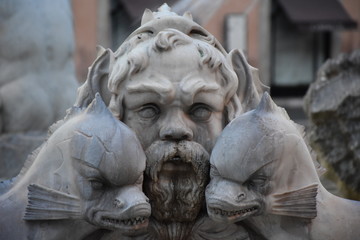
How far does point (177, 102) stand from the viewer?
7.75 feet

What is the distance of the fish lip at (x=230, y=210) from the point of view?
86.3 inches

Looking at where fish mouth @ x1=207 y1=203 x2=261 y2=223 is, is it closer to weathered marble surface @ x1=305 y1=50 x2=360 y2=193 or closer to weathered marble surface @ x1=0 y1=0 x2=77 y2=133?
weathered marble surface @ x1=305 y1=50 x2=360 y2=193

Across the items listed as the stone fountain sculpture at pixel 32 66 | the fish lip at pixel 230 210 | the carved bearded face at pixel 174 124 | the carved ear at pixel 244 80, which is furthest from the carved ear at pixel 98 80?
the stone fountain sculpture at pixel 32 66

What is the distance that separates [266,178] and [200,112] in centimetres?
32

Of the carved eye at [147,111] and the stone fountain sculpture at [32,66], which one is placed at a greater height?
the carved eye at [147,111]

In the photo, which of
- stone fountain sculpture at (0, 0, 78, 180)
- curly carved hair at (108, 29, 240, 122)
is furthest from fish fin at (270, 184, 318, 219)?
stone fountain sculpture at (0, 0, 78, 180)

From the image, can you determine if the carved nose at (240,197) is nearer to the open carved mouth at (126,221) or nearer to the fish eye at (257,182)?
the fish eye at (257,182)

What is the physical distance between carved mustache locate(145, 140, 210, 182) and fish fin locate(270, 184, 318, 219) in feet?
0.77

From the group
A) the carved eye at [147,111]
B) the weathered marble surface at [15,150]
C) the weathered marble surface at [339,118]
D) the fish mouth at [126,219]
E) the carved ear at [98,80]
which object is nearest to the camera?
the fish mouth at [126,219]

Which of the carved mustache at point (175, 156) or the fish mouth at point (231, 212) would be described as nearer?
the fish mouth at point (231, 212)

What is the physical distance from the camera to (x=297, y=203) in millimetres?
Answer: 2305

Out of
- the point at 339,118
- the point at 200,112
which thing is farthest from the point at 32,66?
the point at 200,112

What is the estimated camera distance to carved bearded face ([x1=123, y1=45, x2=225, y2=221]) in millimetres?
2336

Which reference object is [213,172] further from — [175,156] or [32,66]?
[32,66]
